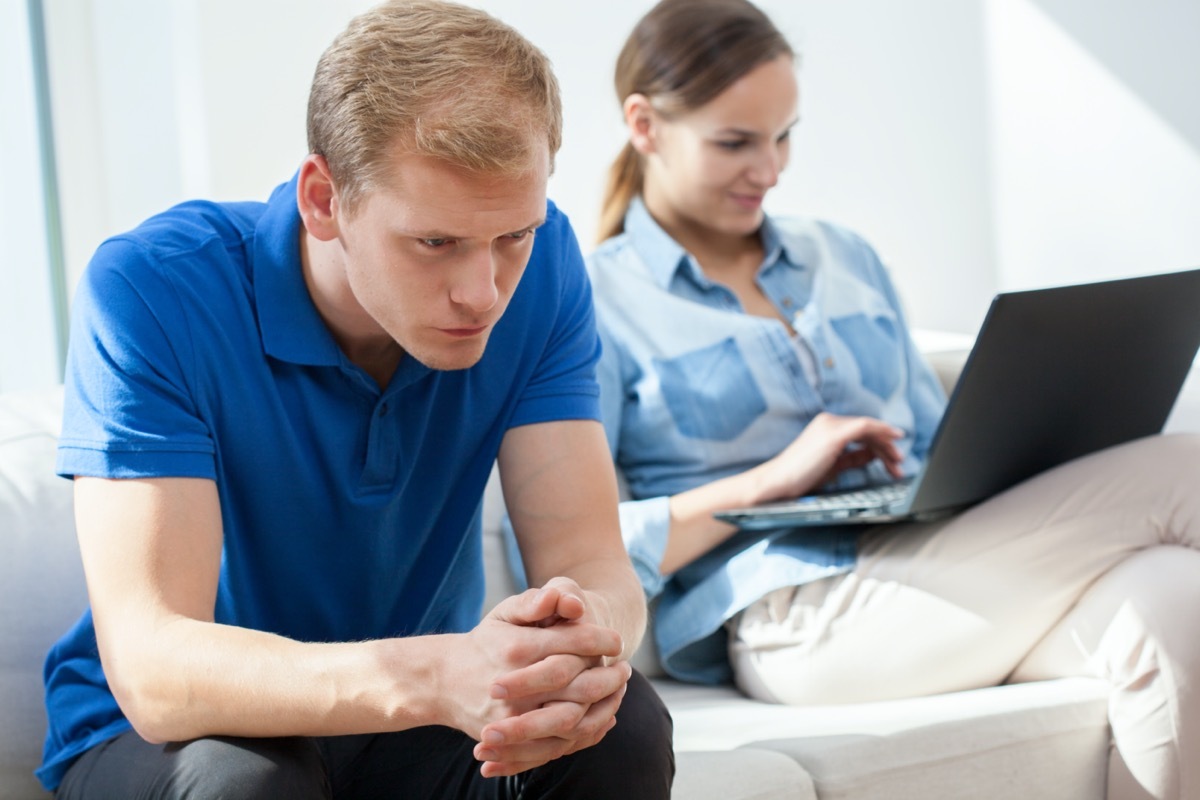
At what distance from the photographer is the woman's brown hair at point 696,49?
6.39 ft

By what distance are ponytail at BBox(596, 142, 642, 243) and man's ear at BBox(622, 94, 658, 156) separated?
0.09 meters

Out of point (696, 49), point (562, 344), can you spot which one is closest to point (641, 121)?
point (696, 49)

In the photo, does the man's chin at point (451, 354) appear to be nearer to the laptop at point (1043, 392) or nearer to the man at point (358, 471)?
the man at point (358, 471)

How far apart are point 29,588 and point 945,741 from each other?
1054 mm

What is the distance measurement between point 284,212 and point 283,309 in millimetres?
106

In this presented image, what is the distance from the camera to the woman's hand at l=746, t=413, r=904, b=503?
178 cm

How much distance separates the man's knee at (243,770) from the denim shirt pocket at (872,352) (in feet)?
3.90

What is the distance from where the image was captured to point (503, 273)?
3.85ft

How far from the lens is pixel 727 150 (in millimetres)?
1976

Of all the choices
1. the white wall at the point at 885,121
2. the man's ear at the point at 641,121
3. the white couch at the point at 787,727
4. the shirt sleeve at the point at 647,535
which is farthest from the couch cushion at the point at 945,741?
the white wall at the point at 885,121

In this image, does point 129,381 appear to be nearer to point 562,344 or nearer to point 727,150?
point 562,344

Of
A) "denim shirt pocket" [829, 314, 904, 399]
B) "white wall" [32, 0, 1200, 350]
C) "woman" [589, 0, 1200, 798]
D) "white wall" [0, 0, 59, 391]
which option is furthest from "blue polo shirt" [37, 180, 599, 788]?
"white wall" [0, 0, 59, 391]

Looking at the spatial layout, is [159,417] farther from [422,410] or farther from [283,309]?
[422,410]

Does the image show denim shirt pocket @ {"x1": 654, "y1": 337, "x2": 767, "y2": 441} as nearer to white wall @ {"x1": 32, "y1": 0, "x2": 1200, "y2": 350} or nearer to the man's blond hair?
the man's blond hair
